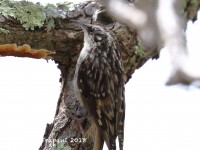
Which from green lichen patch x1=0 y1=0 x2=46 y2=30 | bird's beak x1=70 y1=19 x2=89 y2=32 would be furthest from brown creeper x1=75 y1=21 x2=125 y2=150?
green lichen patch x1=0 y1=0 x2=46 y2=30

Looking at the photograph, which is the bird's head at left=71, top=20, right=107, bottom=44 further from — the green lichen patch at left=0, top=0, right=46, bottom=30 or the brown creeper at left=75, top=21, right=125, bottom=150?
the green lichen patch at left=0, top=0, right=46, bottom=30

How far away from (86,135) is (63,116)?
120 millimetres

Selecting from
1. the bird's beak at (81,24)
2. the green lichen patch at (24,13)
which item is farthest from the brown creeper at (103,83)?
the green lichen patch at (24,13)

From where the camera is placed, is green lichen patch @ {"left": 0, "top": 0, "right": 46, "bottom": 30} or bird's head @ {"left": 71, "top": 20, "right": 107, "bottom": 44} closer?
green lichen patch @ {"left": 0, "top": 0, "right": 46, "bottom": 30}

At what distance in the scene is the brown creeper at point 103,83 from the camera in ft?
5.84

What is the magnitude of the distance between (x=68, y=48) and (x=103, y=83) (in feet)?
0.91

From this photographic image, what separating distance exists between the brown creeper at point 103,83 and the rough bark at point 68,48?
0.03 meters

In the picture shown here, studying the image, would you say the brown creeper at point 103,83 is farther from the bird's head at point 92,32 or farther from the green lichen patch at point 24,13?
the green lichen patch at point 24,13

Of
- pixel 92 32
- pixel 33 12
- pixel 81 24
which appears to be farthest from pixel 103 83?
pixel 33 12

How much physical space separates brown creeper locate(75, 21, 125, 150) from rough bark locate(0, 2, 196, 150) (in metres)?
0.03

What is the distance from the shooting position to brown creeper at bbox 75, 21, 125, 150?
5.84 ft

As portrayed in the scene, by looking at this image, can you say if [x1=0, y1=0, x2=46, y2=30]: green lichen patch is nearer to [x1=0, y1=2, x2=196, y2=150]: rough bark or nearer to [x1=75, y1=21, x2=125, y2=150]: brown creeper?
[x1=0, y1=2, x2=196, y2=150]: rough bark

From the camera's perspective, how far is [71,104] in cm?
179

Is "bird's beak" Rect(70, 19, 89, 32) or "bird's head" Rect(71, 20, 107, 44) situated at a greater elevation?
"bird's head" Rect(71, 20, 107, 44)
